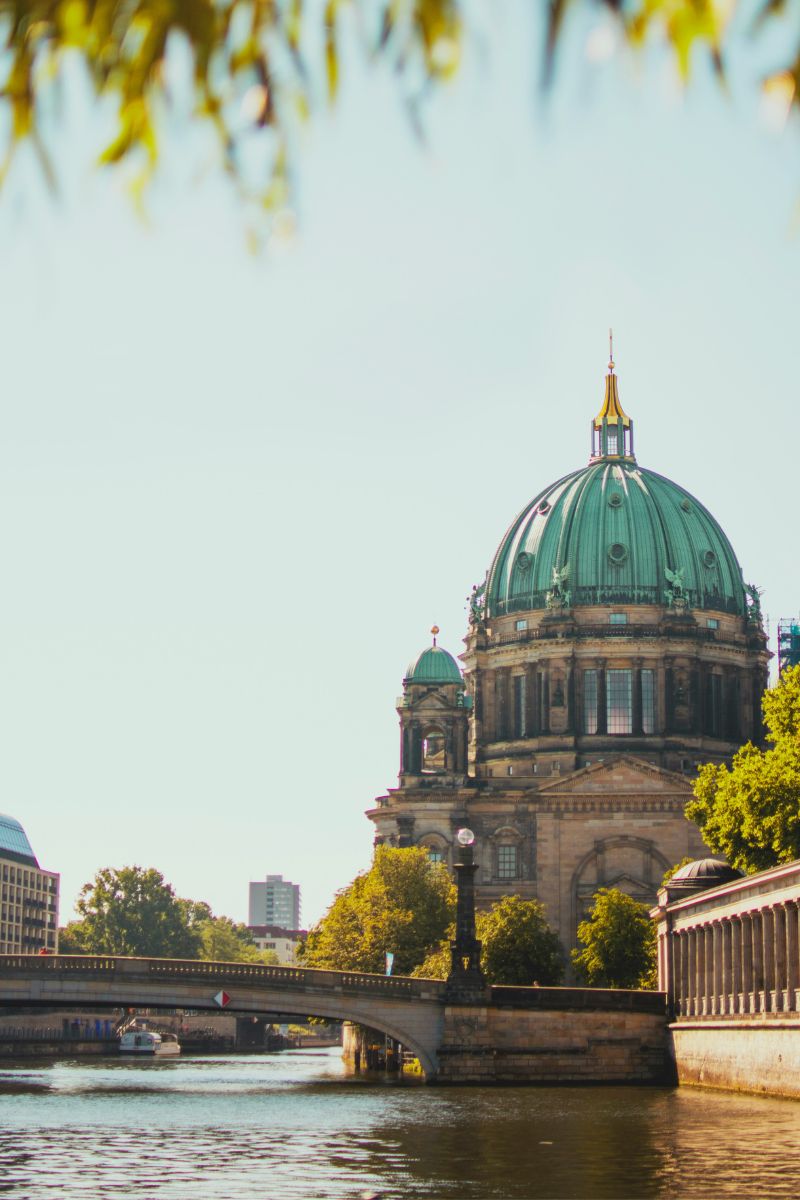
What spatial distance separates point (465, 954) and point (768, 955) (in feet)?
71.3

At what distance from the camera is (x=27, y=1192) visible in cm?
3978

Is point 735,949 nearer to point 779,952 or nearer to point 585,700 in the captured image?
point 779,952

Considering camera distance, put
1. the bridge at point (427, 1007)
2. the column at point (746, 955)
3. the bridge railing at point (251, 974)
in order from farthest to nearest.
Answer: the bridge railing at point (251, 974), the bridge at point (427, 1007), the column at point (746, 955)

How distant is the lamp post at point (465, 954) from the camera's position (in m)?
92.4

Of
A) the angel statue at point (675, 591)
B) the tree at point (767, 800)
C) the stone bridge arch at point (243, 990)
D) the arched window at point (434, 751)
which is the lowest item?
the stone bridge arch at point (243, 990)

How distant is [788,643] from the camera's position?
163 metres

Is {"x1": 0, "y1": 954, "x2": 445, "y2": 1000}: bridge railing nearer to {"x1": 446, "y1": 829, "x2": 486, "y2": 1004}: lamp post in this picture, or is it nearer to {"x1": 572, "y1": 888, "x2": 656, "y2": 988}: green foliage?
{"x1": 446, "y1": 829, "x2": 486, "y2": 1004}: lamp post

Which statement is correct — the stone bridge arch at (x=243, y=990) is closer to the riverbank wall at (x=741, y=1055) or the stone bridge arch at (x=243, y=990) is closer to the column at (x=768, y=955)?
the riverbank wall at (x=741, y=1055)

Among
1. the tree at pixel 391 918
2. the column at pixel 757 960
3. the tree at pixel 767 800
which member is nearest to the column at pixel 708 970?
the tree at pixel 767 800

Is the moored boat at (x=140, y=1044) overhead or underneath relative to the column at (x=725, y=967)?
underneath

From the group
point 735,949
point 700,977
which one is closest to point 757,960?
point 735,949

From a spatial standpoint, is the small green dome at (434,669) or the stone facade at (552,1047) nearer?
the stone facade at (552,1047)

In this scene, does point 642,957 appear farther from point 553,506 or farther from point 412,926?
point 553,506

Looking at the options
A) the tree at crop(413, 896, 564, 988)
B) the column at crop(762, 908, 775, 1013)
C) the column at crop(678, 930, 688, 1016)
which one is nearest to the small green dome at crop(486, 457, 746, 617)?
the tree at crop(413, 896, 564, 988)
